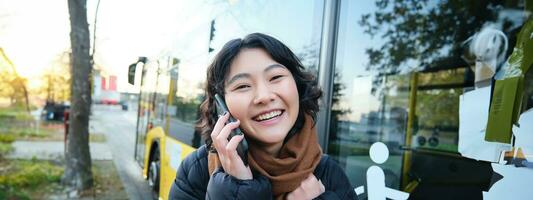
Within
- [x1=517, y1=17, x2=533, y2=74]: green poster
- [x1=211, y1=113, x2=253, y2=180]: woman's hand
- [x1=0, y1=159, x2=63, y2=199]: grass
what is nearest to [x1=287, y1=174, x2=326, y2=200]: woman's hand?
[x1=211, y1=113, x2=253, y2=180]: woman's hand

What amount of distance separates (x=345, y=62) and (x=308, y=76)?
877mm

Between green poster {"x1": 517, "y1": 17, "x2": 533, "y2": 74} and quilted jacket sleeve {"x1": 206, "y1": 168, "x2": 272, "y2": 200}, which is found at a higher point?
green poster {"x1": 517, "y1": 17, "x2": 533, "y2": 74}

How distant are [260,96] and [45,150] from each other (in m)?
9.73

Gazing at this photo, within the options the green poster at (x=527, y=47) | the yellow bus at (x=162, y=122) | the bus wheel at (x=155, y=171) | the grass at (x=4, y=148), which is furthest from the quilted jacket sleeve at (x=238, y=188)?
the grass at (x=4, y=148)

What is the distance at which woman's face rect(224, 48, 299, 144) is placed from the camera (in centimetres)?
124

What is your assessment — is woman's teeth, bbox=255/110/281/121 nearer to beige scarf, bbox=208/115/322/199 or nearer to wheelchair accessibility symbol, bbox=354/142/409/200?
beige scarf, bbox=208/115/322/199

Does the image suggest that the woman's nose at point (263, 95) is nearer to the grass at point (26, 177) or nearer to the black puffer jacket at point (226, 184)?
the black puffer jacket at point (226, 184)

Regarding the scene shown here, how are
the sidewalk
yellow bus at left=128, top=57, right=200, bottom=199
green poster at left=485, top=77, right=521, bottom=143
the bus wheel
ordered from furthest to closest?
the sidewalk → the bus wheel → yellow bus at left=128, top=57, right=200, bottom=199 → green poster at left=485, top=77, right=521, bottom=143

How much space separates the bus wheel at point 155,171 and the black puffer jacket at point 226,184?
4.12 m

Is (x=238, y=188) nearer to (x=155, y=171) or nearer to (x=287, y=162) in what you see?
(x=287, y=162)

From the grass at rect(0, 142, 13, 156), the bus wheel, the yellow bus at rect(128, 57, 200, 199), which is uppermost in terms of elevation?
the yellow bus at rect(128, 57, 200, 199)

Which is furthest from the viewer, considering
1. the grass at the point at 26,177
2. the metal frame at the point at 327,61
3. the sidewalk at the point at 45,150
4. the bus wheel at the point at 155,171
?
the sidewalk at the point at 45,150

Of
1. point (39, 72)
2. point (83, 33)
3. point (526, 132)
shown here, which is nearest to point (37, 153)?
point (39, 72)

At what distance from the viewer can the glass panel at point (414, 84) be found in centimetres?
222
